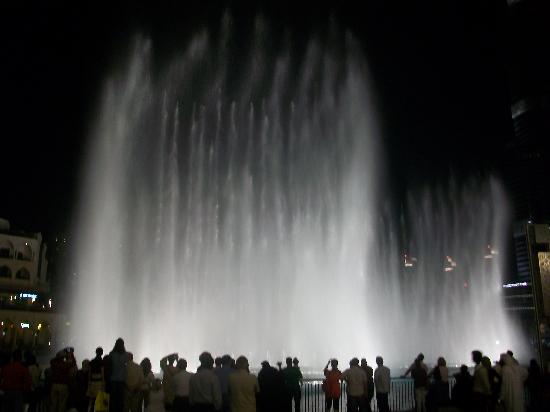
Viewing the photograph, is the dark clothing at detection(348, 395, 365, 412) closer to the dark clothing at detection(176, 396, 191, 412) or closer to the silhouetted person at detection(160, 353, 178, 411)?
the silhouetted person at detection(160, 353, 178, 411)

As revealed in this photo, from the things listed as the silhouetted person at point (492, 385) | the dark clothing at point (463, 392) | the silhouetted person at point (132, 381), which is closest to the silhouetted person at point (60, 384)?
the silhouetted person at point (132, 381)

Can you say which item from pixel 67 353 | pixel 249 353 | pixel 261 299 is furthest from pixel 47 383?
pixel 261 299

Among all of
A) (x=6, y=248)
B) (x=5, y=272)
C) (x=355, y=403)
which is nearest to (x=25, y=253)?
(x=6, y=248)

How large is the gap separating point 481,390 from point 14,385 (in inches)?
326

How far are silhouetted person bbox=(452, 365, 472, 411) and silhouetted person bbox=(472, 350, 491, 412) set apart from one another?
0.12 m

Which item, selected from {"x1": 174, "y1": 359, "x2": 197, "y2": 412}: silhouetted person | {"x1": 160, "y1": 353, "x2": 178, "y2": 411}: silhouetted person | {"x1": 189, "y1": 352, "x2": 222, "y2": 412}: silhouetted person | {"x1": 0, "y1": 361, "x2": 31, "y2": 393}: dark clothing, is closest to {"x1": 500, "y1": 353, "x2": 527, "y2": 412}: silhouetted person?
{"x1": 189, "y1": 352, "x2": 222, "y2": 412}: silhouetted person

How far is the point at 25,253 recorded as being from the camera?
206 ft

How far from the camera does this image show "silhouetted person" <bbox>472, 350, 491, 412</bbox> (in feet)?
31.2

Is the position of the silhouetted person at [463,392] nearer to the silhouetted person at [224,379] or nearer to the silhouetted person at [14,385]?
the silhouetted person at [224,379]

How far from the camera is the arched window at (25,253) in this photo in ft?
203

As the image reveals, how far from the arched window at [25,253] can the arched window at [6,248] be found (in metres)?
0.95

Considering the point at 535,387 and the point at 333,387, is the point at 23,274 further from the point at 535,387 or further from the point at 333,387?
the point at 535,387

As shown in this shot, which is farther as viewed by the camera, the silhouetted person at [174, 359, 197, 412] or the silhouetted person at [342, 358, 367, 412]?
the silhouetted person at [342, 358, 367, 412]

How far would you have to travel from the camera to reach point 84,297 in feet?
101
